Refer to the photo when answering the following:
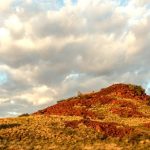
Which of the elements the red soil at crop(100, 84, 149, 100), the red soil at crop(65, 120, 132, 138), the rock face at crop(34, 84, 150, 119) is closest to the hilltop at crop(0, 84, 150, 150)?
the red soil at crop(65, 120, 132, 138)

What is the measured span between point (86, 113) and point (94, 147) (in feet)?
69.8

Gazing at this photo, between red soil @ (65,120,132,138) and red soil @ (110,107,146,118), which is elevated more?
red soil @ (110,107,146,118)

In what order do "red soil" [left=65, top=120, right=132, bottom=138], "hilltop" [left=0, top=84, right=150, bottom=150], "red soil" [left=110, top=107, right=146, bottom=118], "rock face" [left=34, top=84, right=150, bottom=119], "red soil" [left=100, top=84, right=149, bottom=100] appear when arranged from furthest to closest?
"red soil" [left=100, top=84, right=149, bottom=100], "rock face" [left=34, top=84, right=150, bottom=119], "red soil" [left=110, top=107, right=146, bottom=118], "red soil" [left=65, top=120, right=132, bottom=138], "hilltop" [left=0, top=84, right=150, bottom=150]

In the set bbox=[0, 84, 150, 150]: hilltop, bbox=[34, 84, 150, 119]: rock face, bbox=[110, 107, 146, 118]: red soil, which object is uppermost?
bbox=[34, 84, 150, 119]: rock face

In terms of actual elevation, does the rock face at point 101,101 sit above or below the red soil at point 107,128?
above

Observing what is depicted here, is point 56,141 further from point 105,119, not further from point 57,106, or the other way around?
point 57,106

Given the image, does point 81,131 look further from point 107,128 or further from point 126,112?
point 126,112

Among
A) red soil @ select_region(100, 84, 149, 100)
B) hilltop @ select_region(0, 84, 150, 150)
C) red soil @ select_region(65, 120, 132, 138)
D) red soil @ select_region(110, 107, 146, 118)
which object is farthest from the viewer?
red soil @ select_region(100, 84, 149, 100)

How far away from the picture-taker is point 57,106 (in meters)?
66.1

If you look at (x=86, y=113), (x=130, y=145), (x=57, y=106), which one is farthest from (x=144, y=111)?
(x=130, y=145)

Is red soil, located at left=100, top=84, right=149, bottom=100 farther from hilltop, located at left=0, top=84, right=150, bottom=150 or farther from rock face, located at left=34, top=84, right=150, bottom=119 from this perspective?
hilltop, located at left=0, top=84, right=150, bottom=150

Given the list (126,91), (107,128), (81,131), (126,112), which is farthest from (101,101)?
(81,131)

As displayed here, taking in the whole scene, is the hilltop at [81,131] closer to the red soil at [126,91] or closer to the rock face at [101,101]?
the rock face at [101,101]

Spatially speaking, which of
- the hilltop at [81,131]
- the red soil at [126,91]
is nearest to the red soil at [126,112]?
the hilltop at [81,131]
